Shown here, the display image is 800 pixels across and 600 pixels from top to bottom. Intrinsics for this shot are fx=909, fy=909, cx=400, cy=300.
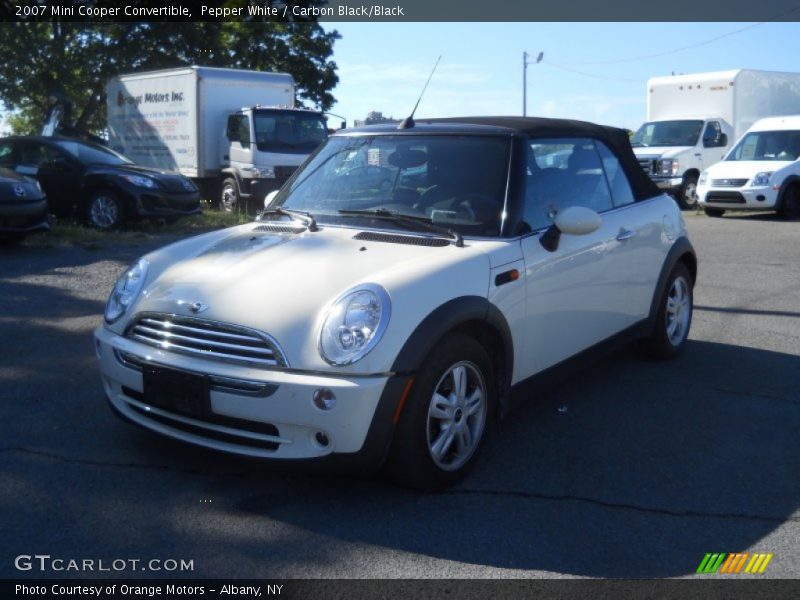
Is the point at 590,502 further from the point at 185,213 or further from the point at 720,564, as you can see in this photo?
the point at 185,213

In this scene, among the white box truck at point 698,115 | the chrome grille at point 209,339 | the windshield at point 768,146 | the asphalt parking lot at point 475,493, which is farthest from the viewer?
the white box truck at point 698,115

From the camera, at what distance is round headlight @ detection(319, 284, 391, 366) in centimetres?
370

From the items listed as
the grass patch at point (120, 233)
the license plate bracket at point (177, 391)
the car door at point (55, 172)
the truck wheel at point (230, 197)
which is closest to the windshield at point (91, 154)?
the car door at point (55, 172)

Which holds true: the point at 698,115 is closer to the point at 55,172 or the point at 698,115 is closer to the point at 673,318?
the point at 55,172

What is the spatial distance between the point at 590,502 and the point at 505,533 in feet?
1.74

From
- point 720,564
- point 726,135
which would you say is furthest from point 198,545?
point 726,135

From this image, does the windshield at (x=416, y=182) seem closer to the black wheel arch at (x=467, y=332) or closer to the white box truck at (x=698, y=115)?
the black wheel arch at (x=467, y=332)

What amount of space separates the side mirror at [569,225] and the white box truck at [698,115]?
51.4 ft

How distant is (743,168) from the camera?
18.0m

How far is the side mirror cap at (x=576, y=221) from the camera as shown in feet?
15.3

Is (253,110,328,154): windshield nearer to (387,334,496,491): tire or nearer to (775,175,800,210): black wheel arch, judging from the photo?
(775,175,800,210): black wheel arch

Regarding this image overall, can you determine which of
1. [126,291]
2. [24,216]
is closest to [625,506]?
[126,291]

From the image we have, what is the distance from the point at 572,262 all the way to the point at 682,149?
16507 millimetres

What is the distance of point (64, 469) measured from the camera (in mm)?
4254
